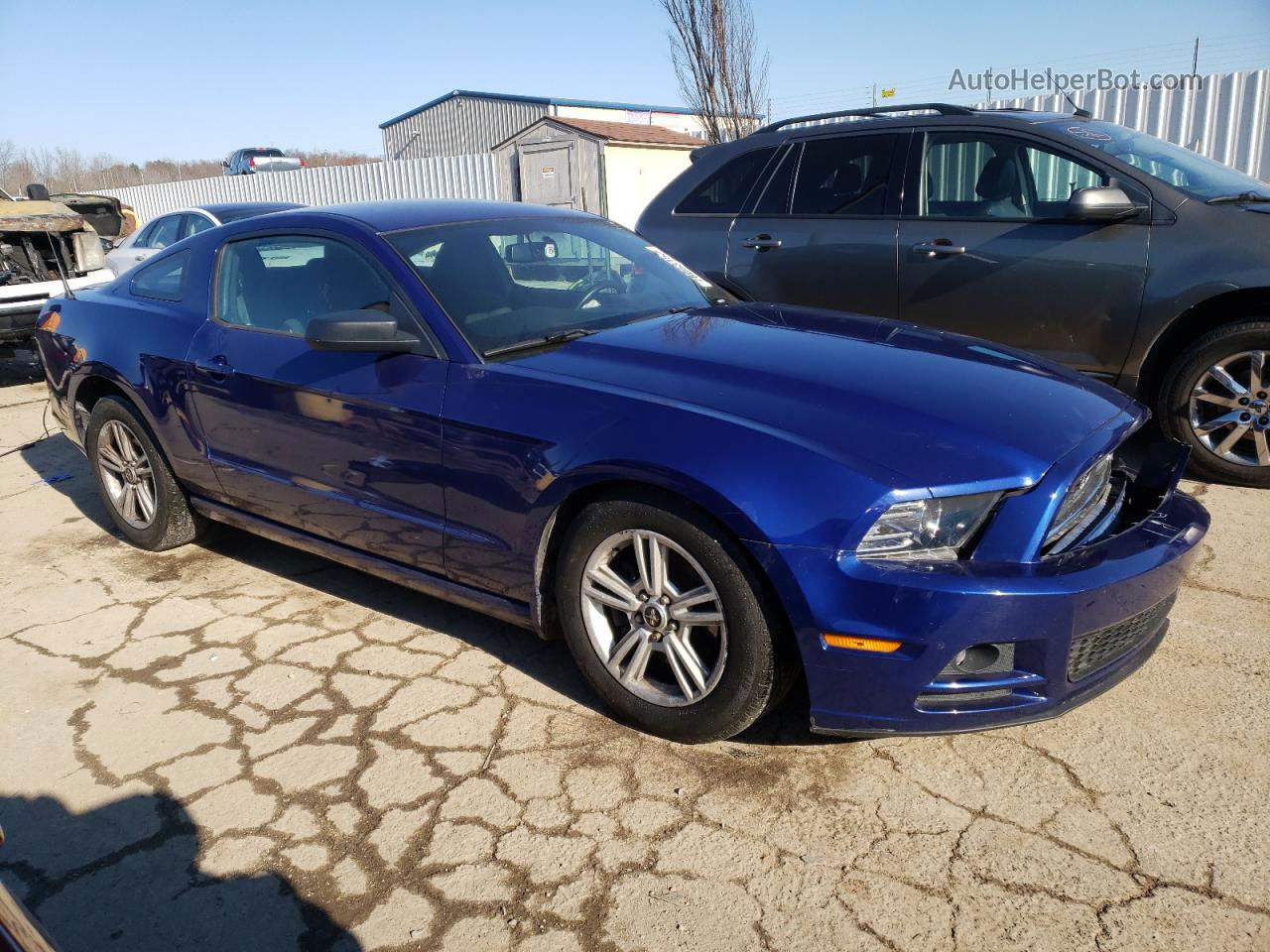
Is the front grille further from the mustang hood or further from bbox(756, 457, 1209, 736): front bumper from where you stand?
the mustang hood

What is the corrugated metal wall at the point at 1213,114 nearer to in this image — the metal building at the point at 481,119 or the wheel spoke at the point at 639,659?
the wheel spoke at the point at 639,659

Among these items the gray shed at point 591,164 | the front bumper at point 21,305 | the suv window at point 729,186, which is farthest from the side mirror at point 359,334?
the gray shed at point 591,164

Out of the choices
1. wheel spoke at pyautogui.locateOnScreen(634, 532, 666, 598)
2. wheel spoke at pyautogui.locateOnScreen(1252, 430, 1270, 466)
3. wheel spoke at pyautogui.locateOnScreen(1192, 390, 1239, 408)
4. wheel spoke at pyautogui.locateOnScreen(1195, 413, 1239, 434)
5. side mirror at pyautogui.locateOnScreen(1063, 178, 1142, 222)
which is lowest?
wheel spoke at pyautogui.locateOnScreen(1252, 430, 1270, 466)

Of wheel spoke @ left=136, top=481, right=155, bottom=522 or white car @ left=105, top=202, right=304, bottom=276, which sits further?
white car @ left=105, top=202, right=304, bottom=276

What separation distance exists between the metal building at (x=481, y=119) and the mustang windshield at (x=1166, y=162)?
78.9 feet

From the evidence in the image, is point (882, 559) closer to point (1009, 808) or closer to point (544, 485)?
point (1009, 808)

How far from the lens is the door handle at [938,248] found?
498cm

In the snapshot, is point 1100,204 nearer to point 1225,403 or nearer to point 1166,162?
point 1166,162

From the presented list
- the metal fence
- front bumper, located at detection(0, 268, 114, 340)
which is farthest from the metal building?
front bumper, located at detection(0, 268, 114, 340)

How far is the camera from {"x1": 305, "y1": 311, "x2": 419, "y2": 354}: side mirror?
10.1ft

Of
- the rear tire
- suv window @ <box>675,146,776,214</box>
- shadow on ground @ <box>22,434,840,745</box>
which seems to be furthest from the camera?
suv window @ <box>675,146,776,214</box>

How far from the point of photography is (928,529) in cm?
234

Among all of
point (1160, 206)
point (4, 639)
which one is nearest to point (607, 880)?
point (4, 639)

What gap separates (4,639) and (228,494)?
99 centimetres
